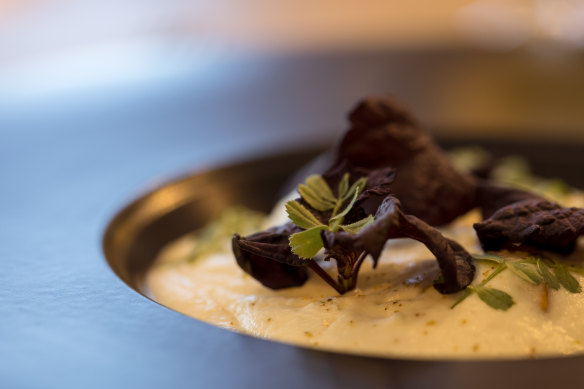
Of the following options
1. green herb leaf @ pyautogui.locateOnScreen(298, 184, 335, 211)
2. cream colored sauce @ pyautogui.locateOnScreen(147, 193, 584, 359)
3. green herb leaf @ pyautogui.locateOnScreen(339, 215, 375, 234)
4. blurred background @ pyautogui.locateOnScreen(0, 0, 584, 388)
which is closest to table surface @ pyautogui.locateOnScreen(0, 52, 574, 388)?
blurred background @ pyautogui.locateOnScreen(0, 0, 584, 388)

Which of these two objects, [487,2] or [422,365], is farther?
[487,2]

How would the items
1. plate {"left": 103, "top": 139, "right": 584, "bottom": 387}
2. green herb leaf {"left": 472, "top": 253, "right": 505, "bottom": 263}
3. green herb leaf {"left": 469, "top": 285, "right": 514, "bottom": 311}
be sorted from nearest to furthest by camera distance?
plate {"left": 103, "top": 139, "right": 584, "bottom": 387} → green herb leaf {"left": 469, "top": 285, "right": 514, "bottom": 311} → green herb leaf {"left": 472, "top": 253, "right": 505, "bottom": 263}


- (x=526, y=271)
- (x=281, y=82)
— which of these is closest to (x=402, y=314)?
(x=526, y=271)

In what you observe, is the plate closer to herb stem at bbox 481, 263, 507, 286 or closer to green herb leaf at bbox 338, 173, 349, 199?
herb stem at bbox 481, 263, 507, 286

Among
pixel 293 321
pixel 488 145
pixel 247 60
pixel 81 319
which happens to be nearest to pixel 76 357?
pixel 81 319

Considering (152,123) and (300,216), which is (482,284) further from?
(152,123)

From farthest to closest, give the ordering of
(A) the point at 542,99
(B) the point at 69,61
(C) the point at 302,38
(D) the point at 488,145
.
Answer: (C) the point at 302,38 → (B) the point at 69,61 → (A) the point at 542,99 → (D) the point at 488,145

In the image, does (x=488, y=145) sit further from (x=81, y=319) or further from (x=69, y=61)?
(x=69, y=61)

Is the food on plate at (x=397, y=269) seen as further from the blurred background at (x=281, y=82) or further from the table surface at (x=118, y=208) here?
the blurred background at (x=281, y=82)
